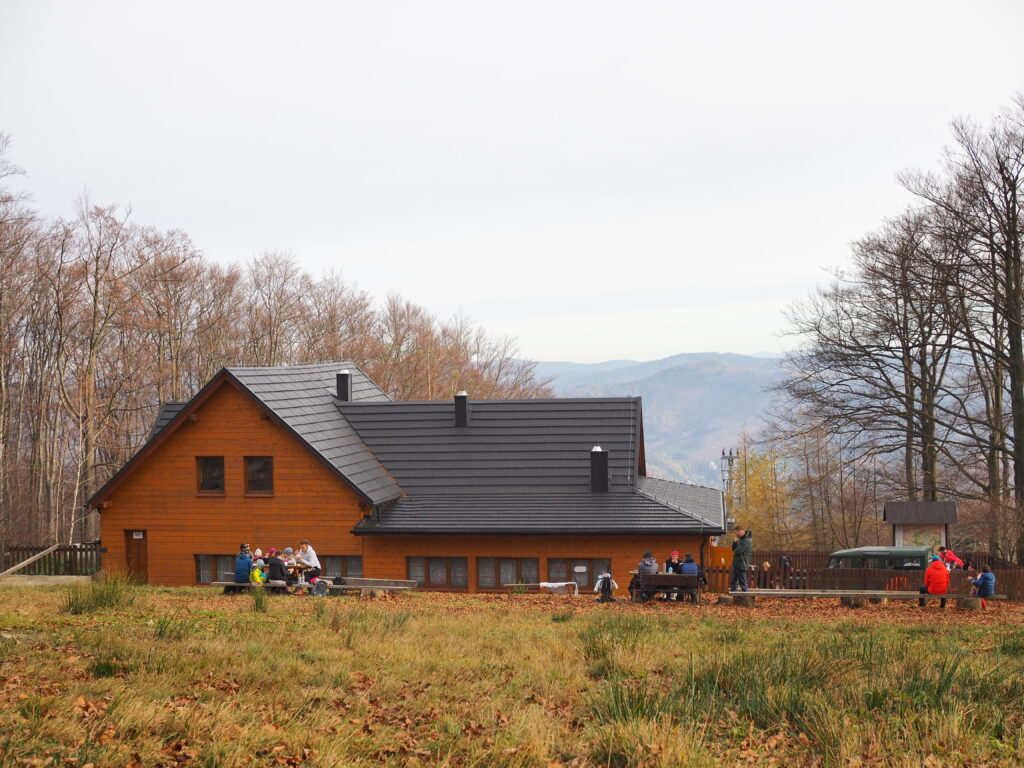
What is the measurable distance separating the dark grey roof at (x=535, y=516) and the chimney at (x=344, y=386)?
22.3 feet

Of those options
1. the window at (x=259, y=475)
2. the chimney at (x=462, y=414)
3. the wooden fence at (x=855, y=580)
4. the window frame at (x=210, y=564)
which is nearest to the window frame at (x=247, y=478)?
the window at (x=259, y=475)

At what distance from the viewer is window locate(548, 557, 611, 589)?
103ft

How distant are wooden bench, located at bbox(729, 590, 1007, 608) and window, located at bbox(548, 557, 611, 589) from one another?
7.81 meters

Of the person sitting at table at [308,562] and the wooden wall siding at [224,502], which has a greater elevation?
the wooden wall siding at [224,502]

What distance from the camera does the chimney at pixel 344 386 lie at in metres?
38.6

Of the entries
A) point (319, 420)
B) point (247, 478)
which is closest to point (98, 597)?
point (247, 478)

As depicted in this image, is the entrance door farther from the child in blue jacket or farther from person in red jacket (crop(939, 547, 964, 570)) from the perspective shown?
the child in blue jacket

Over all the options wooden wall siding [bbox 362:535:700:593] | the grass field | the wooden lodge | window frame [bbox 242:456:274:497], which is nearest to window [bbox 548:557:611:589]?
the wooden lodge

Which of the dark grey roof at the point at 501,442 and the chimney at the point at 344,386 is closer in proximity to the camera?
the dark grey roof at the point at 501,442

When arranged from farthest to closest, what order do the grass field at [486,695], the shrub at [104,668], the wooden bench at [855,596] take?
the wooden bench at [855,596] → the shrub at [104,668] → the grass field at [486,695]

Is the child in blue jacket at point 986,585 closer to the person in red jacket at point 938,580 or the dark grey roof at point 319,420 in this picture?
the person in red jacket at point 938,580

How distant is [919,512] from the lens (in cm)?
3678

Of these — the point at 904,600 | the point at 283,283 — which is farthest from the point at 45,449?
the point at 904,600

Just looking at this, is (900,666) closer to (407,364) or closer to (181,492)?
(181,492)
